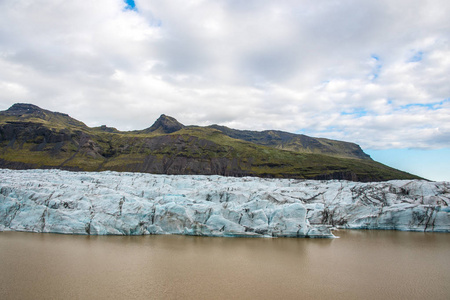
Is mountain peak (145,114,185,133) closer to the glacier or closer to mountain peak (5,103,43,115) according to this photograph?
mountain peak (5,103,43,115)

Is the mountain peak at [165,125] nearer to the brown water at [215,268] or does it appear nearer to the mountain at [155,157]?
the mountain at [155,157]

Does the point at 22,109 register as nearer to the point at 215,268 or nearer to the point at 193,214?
the point at 193,214

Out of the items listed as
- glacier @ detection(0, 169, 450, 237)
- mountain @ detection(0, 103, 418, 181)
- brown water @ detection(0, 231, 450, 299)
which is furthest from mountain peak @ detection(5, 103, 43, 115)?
brown water @ detection(0, 231, 450, 299)

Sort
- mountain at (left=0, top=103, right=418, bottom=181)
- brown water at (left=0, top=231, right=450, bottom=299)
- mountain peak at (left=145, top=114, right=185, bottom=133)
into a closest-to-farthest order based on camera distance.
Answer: brown water at (left=0, top=231, right=450, bottom=299), mountain at (left=0, top=103, right=418, bottom=181), mountain peak at (left=145, top=114, right=185, bottom=133)

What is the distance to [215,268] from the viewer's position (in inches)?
631

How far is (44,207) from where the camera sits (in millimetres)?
24828

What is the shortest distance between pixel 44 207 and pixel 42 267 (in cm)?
1173

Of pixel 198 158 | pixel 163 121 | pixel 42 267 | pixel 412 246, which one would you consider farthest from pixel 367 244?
pixel 163 121

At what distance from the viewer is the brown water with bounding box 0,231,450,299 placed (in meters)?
12.5

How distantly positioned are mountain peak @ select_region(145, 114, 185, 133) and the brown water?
156384 mm

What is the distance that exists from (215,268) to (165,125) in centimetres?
16769

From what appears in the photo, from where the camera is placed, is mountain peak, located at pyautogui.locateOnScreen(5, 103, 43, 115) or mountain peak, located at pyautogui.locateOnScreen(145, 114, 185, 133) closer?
mountain peak, located at pyautogui.locateOnScreen(5, 103, 43, 115)

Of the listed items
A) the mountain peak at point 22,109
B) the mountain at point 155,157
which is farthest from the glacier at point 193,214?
the mountain peak at point 22,109

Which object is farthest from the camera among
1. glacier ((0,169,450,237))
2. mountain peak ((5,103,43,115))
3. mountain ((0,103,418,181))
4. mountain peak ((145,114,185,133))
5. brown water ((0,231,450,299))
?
mountain peak ((145,114,185,133))
